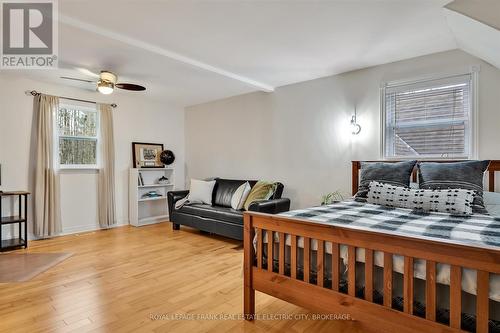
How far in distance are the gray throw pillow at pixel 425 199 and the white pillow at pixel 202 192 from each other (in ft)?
8.86

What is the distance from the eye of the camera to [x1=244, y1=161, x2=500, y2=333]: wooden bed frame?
46.2 inches

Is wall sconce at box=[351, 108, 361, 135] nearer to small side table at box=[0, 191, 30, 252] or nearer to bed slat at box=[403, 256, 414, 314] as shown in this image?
bed slat at box=[403, 256, 414, 314]

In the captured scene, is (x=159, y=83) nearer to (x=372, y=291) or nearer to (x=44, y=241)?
(x=44, y=241)

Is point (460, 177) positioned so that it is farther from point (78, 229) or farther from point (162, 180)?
point (78, 229)

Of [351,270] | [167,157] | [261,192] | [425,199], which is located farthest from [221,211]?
[351,270]

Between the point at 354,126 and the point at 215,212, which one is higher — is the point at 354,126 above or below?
above


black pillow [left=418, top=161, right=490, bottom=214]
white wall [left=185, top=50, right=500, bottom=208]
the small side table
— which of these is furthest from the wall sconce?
the small side table

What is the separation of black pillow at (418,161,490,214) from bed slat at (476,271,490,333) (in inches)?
55.5

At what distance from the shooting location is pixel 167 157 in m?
5.52

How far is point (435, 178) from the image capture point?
2553 mm

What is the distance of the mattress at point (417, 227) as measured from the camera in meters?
1.25

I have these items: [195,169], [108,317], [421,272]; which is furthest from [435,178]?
[195,169]

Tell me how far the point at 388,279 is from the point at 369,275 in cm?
10

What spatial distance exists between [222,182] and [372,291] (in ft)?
11.7
